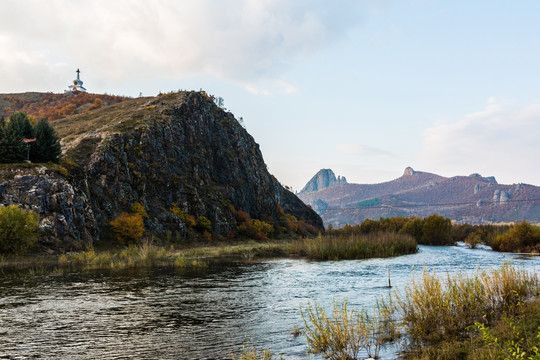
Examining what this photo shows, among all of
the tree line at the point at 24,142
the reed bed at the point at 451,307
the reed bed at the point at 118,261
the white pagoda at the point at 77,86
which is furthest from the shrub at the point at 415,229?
the white pagoda at the point at 77,86

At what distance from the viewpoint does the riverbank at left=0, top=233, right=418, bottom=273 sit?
42969 mm

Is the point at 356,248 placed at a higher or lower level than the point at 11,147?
lower

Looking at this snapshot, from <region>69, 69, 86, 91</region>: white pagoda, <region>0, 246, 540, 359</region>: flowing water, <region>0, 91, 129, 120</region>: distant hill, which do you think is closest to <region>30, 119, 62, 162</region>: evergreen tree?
<region>0, 246, 540, 359</region>: flowing water

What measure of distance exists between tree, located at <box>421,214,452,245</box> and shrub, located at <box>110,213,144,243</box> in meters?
69.3

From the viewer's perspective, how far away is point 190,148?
11331cm

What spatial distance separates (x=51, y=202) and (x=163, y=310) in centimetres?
4391

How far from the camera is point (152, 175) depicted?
9112cm

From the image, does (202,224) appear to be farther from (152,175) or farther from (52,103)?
(52,103)

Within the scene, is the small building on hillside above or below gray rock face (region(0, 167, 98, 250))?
above

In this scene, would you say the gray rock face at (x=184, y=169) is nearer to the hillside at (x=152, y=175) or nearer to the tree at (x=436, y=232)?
the hillside at (x=152, y=175)

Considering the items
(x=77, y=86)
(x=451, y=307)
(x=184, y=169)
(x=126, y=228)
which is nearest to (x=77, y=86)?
(x=77, y=86)

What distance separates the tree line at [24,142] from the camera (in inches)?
2426

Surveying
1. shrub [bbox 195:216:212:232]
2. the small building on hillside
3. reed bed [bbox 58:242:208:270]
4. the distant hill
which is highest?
the small building on hillside

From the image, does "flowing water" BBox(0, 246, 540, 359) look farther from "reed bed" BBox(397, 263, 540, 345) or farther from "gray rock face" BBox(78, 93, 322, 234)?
"gray rock face" BBox(78, 93, 322, 234)
